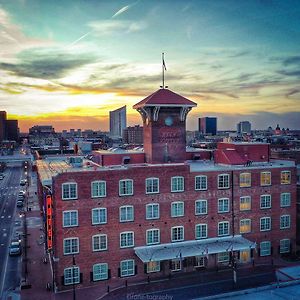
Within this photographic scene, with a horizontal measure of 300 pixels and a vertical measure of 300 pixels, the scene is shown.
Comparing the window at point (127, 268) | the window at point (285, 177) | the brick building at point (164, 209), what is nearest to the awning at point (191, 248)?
the brick building at point (164, 209)

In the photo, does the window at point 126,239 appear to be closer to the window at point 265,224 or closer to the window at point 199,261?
the window at point 199,261

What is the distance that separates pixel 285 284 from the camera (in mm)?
28062

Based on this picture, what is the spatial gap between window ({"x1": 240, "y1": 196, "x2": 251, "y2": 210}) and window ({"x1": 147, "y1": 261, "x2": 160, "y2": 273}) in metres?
13.8

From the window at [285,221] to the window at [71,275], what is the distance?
2922cm

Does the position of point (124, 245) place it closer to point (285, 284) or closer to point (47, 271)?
point (47, 271)

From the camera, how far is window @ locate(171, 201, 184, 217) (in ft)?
153

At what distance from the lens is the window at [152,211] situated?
150ft

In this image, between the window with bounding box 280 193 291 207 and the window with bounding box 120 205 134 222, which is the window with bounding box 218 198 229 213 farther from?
the window with bounding box 120 205 134 222

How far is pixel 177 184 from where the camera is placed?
47031 millimetres

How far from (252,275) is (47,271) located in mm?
26196

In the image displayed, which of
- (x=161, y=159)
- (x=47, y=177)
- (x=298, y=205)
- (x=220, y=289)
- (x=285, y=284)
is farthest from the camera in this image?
(x=298, y=205)

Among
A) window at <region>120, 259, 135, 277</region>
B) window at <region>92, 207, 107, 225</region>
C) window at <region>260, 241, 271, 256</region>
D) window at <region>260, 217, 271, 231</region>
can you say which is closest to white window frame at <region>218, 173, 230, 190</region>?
window at <region>260, 217, 271, 231</region>

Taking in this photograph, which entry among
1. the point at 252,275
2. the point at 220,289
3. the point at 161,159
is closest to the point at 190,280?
the point at 220,289

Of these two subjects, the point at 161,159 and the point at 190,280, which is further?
the point at 161,159
